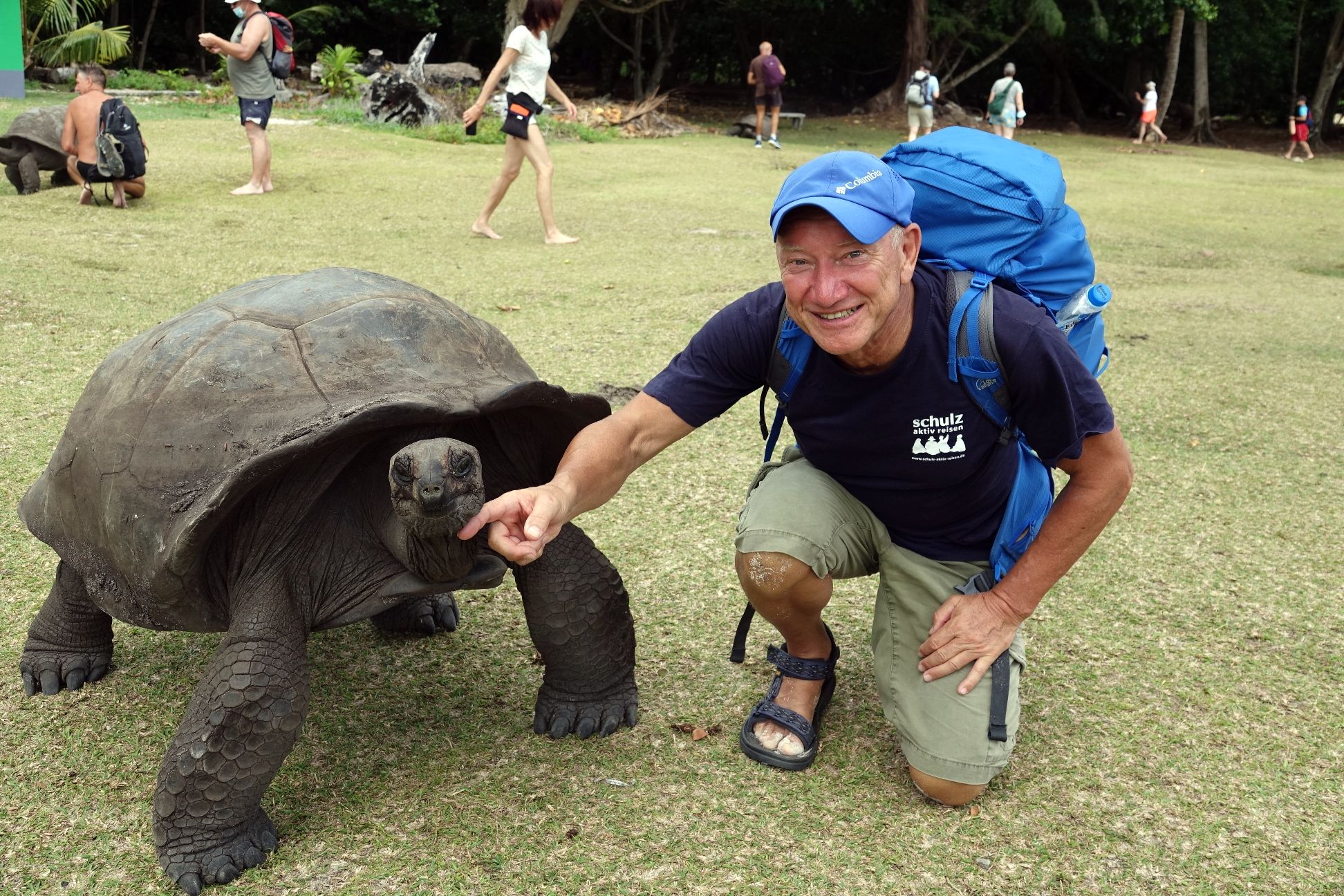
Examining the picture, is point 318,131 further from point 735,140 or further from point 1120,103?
point 1120,103

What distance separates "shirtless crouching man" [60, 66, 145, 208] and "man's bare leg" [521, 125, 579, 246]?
275 centimetres

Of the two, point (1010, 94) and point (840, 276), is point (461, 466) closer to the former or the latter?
point (840, 276)

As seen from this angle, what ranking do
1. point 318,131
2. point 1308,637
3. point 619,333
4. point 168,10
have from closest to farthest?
point 1308,637 < point 619,333 < point 318,131 < point 168,10

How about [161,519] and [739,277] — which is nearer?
[161,519]

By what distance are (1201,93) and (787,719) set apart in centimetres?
2221

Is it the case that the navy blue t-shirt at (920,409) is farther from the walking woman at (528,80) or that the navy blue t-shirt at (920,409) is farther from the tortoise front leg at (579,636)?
the walking woman at (528,80)

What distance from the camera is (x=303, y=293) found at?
2.05 m

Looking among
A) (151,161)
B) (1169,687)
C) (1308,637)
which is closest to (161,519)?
(1169,687)

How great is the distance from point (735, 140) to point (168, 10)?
12029 millimetres

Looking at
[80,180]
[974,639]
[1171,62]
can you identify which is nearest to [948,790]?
[974,639]

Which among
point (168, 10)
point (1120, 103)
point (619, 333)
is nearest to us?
point (619, 333)

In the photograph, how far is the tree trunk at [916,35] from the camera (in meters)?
19.5

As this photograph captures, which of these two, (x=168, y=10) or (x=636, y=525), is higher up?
(x=168, y=10)

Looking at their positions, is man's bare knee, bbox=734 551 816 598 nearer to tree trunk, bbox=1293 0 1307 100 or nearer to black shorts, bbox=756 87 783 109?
black shorts, bbox=756 87 783 109
